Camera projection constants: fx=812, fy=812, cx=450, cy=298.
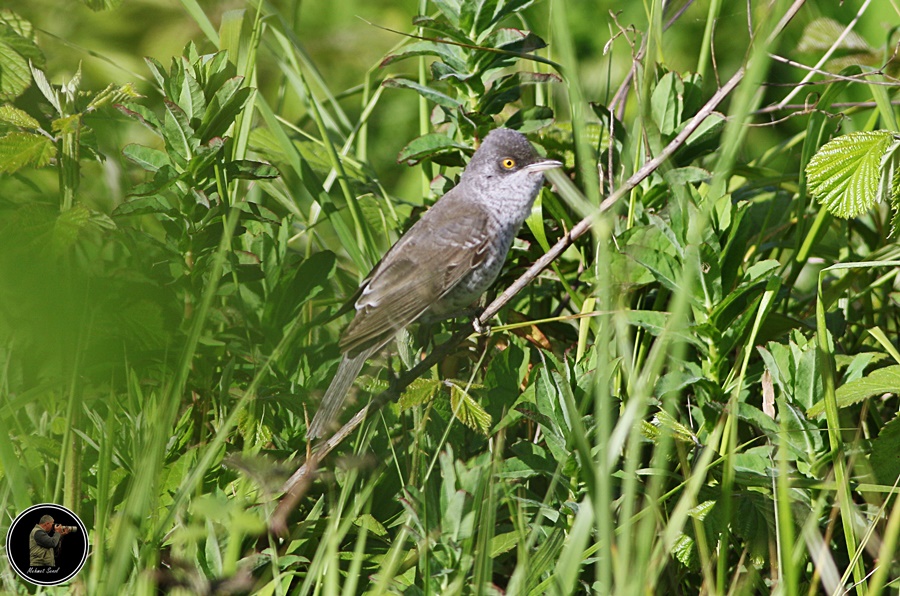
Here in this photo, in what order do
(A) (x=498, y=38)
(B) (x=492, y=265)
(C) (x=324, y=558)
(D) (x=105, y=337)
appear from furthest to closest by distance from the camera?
(B) (x=492, y=265), (A) (x=498, y=38), (C) (x=324, y=558), (D) (x=105, y=337)

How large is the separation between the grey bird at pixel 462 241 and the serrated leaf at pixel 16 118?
1133 mm

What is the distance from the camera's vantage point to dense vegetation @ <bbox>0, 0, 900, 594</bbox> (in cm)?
184

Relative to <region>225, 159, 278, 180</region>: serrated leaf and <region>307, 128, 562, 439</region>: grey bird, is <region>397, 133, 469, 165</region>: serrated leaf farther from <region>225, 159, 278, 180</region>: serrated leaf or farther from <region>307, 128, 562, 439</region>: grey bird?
<region>225, 159, 278, 180</region>: serrated leaf

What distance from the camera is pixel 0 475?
209cm

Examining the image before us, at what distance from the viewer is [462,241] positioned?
3051mm

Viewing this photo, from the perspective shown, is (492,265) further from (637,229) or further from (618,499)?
(618,499)

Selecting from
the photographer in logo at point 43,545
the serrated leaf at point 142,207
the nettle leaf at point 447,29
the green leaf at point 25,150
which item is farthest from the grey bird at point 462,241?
the photographer in logo at point 43,545

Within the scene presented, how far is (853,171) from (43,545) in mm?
2287

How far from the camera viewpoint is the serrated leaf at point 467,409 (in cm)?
218

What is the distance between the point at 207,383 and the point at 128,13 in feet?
9.34

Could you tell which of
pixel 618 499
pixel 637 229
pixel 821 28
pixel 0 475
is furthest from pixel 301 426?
pixel 821 28

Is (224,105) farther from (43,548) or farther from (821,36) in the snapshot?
(821,36)

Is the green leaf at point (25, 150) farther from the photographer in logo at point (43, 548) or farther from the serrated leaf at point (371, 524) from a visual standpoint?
the serrated leaf at point (371, 524)

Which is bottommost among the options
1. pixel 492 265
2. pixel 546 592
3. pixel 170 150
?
pixel 546 592
